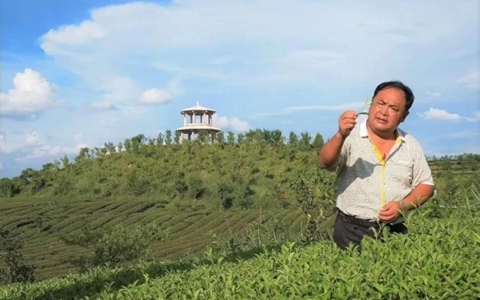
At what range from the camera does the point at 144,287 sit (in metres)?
2.38

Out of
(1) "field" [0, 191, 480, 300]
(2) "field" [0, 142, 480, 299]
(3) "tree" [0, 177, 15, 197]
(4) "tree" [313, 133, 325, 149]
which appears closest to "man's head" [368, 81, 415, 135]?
(2) "field" [0, 142, 480, 299]

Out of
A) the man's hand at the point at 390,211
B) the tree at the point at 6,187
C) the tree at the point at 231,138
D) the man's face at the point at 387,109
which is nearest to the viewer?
the man's hand at the point at 390,211

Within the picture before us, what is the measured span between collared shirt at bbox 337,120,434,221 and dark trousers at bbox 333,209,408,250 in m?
0.04

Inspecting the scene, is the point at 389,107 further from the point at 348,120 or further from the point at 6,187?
the point at 6,187

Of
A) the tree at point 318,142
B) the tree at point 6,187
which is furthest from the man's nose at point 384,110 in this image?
the tree at point 6,187

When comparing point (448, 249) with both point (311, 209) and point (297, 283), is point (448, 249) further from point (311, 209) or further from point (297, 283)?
point (311, 209)

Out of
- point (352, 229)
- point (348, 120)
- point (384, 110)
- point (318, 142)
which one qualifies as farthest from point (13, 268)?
point (318, 142)

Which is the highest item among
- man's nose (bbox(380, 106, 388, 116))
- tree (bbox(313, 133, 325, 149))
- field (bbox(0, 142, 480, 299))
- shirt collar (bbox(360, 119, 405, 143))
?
tree (bbox(313, 133, 325, 149))

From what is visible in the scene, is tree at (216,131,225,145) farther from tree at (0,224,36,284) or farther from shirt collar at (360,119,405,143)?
shirt collar at (360,119,405,143)

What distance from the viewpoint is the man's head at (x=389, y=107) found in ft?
10.5

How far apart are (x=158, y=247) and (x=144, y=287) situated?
53.9 ft

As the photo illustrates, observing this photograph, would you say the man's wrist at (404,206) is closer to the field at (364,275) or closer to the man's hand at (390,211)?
the man's hand at (390,211)

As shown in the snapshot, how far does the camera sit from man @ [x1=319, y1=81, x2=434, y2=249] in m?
3.20

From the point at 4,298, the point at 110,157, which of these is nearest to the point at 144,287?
the point at 4,298
